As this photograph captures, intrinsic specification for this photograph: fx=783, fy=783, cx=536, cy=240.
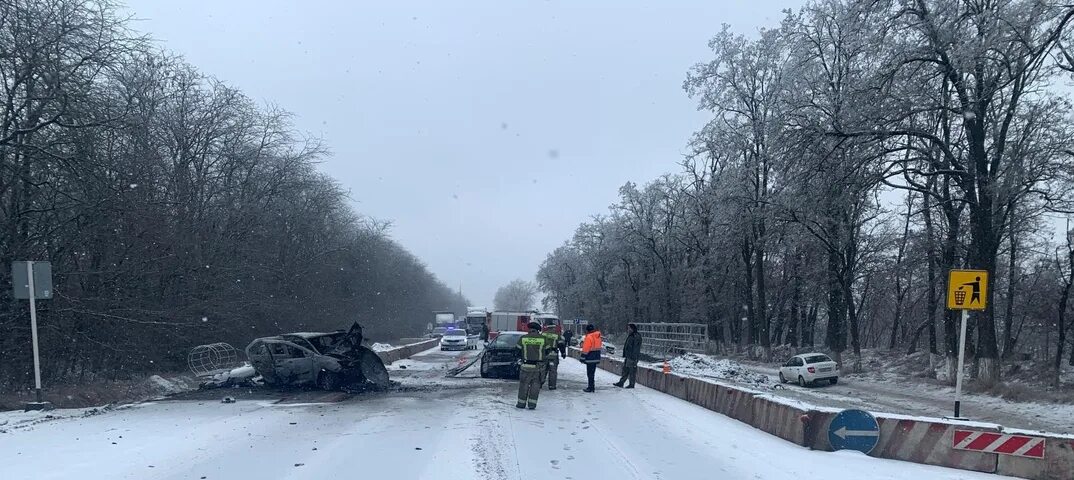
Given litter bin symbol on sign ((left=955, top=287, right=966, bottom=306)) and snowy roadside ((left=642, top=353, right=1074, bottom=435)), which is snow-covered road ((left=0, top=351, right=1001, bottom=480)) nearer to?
snowy roadside ((left=642, top=353, right=1074, bottom=435))

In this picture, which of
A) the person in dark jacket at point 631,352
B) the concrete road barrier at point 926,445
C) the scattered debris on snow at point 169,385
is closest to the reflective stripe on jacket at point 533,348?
the person in dark jacket at point 631,352

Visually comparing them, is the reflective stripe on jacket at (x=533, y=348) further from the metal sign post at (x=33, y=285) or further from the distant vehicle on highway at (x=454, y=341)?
the distant vehicle on highway at (x=454, y=341)

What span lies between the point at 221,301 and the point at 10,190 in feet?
40.3

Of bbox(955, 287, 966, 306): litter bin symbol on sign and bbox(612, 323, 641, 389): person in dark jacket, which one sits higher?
bbox(955, 287, 966, 306): litter bin symbol on sign

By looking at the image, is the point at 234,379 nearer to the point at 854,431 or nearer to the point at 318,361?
the point at 318,361

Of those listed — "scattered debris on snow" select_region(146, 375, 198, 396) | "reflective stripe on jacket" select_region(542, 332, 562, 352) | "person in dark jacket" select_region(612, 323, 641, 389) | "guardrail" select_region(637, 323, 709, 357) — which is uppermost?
"reflective stripe on jacket" select_region(542, 332, 562, 352)

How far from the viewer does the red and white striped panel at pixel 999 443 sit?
9.20 metres

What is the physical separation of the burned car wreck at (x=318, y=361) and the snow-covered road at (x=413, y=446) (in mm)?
2806

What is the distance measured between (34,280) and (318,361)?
20.6ft

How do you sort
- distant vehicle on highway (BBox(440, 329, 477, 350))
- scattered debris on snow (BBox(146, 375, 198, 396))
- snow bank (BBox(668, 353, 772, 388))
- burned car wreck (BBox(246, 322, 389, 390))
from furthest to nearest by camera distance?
distant vehicle on highway (BBox(440, 329, 477, 350))
snow bank (BBox(668, 353, 772, 388))
scattered debris on snow (BBox(146, 375, 198, 396))
burned car wreck (BBox(246, 322, 389, 390))

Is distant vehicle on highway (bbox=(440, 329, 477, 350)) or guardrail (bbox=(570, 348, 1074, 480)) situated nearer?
guardrail (bbox=(570, 348, 1074, 480))

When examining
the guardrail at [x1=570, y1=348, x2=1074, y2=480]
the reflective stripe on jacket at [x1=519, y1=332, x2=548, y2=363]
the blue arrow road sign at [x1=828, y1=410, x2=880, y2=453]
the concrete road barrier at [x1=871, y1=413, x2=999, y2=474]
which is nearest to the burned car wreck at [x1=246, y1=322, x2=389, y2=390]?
the reflective stripe on jacket at [x1=519, y1=332, x2=548, y2=363]

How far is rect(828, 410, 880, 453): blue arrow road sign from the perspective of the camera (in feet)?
34.3

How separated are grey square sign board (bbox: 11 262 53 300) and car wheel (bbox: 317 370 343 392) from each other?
621 cm
